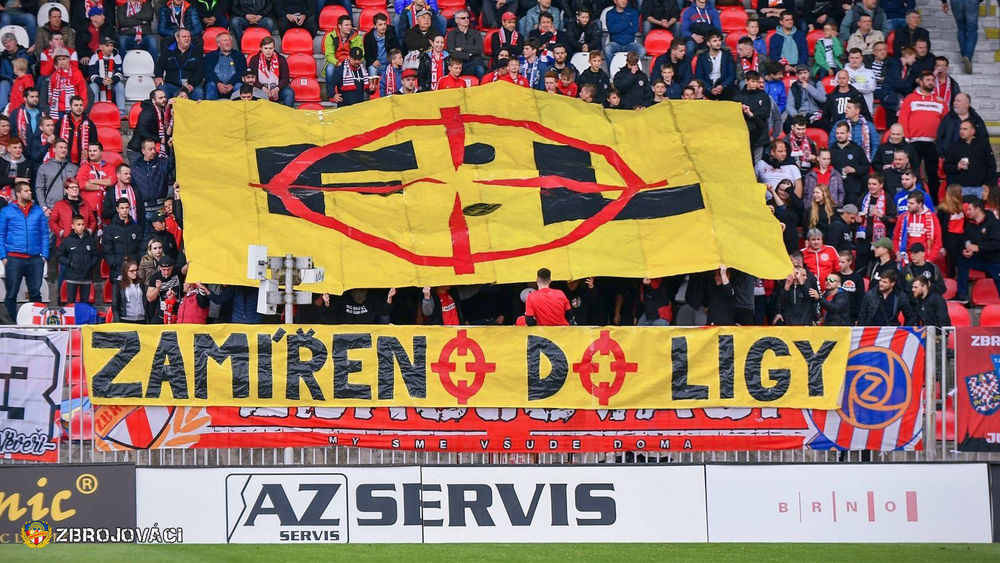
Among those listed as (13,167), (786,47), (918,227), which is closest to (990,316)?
(918,227)

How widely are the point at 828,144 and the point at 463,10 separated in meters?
5.82

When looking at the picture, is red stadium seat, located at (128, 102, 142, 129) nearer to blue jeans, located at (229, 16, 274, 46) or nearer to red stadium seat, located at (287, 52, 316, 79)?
blue jeans, located at (229, 16, 274, 46)

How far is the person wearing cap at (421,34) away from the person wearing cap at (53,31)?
5.14 m

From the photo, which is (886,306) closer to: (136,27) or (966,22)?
(966,22)

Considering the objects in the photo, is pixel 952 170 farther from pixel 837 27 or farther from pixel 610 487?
pixel 610 487

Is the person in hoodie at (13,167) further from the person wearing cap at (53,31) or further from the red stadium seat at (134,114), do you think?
the person wearing cap at (53,31)

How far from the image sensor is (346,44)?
837 inches

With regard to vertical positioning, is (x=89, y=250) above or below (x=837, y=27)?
below

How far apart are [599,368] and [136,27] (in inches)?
425

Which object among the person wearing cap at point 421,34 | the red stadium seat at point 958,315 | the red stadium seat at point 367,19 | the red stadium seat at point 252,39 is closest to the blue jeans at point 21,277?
the red stadium seat at point 252,39

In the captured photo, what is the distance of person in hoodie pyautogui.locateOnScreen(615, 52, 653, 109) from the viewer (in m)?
20.1

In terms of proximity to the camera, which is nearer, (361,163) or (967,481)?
(967,481)

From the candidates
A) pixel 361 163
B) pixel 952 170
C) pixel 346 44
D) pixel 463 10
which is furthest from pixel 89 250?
pixel 952 170

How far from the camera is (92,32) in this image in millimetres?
21719
